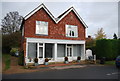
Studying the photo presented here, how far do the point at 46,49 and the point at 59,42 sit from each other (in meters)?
2.29

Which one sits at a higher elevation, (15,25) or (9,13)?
(9,13)

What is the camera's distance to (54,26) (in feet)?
64.9

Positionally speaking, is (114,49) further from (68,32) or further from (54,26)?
(54,26)

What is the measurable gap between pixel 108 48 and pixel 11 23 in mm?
32256

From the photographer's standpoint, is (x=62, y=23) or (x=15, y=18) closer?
(x=62, y=23)

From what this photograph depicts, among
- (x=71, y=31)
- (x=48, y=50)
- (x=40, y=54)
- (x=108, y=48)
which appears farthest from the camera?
(x=108, y=48)

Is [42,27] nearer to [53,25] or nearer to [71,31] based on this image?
[53,25]

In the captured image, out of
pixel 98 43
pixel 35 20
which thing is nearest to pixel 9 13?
pixel 35 20

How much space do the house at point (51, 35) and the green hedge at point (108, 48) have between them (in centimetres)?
303

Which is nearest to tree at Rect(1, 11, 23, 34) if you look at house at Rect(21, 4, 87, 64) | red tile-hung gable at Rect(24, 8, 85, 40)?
house at Rect(21, 4, 87, 64)

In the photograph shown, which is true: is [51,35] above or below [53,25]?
below

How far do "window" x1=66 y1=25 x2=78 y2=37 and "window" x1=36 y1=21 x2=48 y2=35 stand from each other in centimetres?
384

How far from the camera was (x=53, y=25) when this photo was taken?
19719 mm

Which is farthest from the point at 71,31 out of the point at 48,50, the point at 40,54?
the point at 40,54
